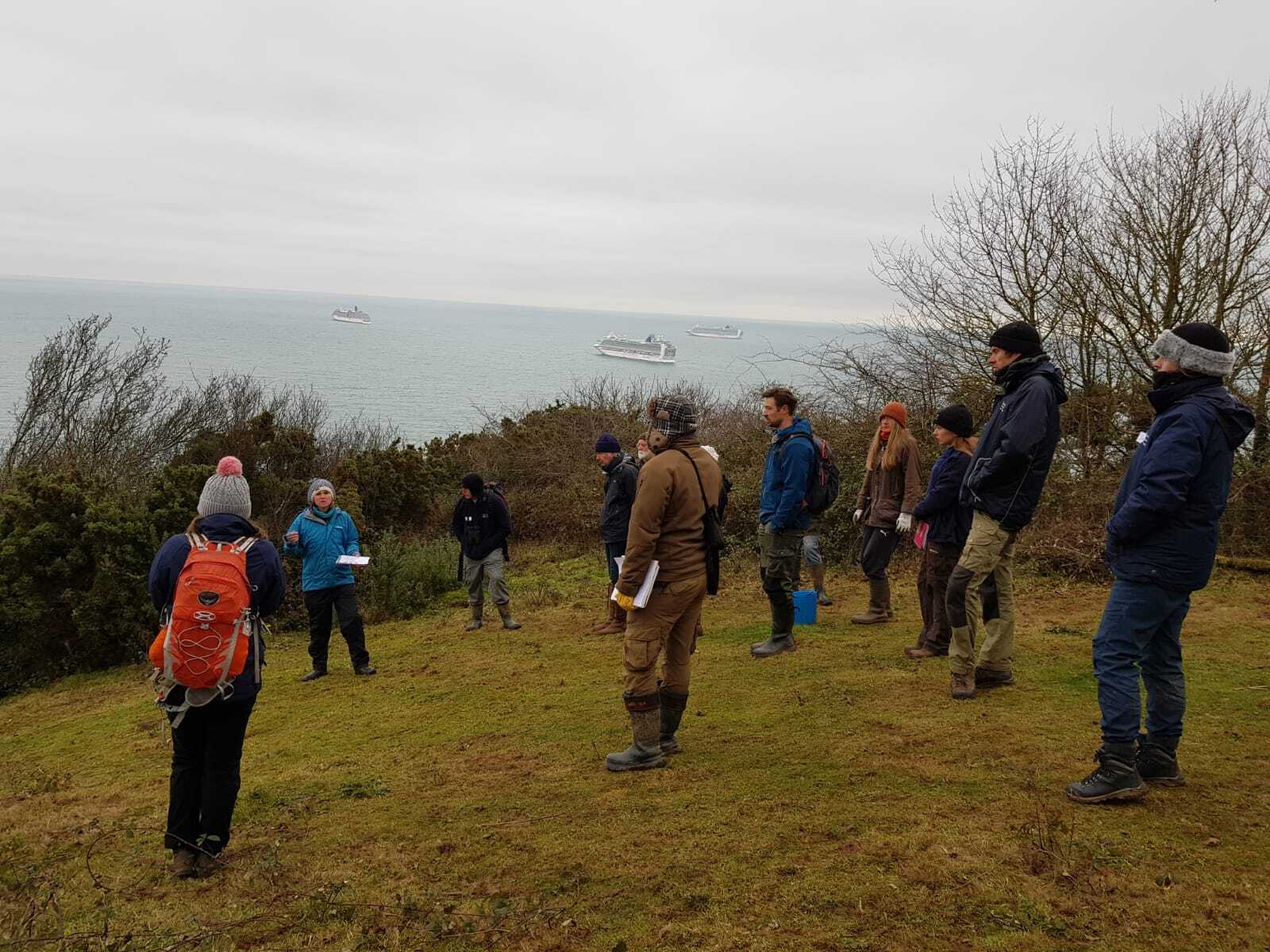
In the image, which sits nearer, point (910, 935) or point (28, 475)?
point (910, 935)

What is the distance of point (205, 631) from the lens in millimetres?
4211

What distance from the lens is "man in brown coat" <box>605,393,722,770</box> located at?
4.91 m

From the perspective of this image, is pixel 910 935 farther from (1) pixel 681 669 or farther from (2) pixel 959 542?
(2) pixel 959 542

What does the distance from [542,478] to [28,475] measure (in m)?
10.3

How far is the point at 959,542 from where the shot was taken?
260 inches

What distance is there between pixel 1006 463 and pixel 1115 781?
1931 millimetres

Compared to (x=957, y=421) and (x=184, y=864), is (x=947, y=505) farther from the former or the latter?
(x=184, y=864)

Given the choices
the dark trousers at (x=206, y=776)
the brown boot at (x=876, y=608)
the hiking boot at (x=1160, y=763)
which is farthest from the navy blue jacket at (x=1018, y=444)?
the dark trousers at (x=206, y=776)

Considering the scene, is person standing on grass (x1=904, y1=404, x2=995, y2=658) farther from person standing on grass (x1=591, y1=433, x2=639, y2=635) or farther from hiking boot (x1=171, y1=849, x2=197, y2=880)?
hiking boot (x1=171, y1=849, x2=197, y2=880)

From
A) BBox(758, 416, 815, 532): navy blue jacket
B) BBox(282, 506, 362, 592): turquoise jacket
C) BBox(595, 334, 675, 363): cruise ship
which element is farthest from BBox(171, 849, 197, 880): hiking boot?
BBox(595, 334, 675, 363): cruise ship

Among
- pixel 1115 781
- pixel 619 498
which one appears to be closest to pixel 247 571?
pixel 1115 781

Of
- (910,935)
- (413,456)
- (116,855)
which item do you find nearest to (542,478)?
(413,456)

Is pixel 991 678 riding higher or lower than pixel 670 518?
lower

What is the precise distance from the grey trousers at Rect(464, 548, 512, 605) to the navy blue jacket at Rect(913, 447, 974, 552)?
4.96 meters
